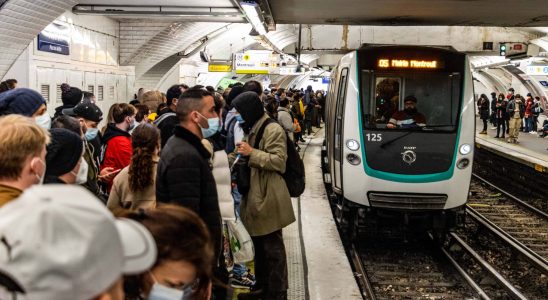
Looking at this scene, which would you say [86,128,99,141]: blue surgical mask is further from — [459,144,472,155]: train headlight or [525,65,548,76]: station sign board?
[525,65,548,76]: station sign board

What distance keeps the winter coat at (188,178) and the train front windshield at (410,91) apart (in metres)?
5.09

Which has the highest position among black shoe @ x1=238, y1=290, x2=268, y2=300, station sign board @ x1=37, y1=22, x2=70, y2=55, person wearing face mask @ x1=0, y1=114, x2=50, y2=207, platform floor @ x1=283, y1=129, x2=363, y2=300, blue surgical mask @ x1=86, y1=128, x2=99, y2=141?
station sign board @ x1=37, y1=22, x2=70, y2=55

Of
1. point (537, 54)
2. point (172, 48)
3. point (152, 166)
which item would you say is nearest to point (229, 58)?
point (172, 48)

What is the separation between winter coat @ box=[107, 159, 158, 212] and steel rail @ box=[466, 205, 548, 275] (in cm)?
584

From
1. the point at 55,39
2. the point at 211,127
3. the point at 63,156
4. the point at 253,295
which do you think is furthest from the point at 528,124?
the point at 63,156

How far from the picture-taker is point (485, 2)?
10680 millimetres

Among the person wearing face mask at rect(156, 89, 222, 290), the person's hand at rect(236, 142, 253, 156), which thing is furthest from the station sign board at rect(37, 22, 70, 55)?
the person wearing face mask at rect(156, 89, 222, 290)

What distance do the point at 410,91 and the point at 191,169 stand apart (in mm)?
5659

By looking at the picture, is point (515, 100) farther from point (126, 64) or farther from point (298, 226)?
point (298, 226)

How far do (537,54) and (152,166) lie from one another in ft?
62.3

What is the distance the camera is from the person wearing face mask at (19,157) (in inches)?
97.7

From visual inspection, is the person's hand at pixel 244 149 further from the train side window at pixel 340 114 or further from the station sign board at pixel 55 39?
the station sign board at pixel 55 39

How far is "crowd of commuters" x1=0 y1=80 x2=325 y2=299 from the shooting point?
4.05ft

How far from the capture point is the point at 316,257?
7.71 metres
